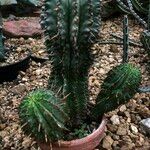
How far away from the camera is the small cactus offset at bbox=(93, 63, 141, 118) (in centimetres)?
215

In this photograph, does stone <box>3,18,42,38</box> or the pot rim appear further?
stone <box>3,18,42,38</box>

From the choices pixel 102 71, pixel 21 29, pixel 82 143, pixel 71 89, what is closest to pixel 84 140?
pixel 82 143

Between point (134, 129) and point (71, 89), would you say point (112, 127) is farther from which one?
point (71, 89)

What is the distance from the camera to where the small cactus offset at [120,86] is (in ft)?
7.06

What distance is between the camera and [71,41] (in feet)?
6.56

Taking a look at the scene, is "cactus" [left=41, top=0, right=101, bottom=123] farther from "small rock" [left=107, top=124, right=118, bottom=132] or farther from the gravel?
"small rock" [left=107, top=124, right=118, bottom=132]

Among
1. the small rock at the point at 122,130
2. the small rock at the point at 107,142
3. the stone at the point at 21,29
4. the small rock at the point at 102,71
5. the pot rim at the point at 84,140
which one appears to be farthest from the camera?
the stone at the point at 21,29

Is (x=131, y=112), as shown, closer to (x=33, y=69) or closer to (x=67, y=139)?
(x=67, y=139)

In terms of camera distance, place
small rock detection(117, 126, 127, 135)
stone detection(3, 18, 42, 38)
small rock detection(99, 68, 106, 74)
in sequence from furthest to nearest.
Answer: stone detection(3, 18, 42, 38) < small rock detection(99, 68, 106, 74) < small rock detection(117, 126, 127, 135)

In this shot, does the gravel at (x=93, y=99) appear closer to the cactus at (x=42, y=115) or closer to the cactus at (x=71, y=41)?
the cactus at (x=71, y=41)

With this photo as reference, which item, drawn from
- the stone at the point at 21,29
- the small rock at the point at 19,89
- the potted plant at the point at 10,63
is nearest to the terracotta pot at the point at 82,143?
the small rock at the point at 19,89

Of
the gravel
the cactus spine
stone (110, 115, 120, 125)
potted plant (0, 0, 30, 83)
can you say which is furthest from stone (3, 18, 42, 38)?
the cactus spine

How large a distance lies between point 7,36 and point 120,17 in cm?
106

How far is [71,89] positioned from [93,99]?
2.11 ft
